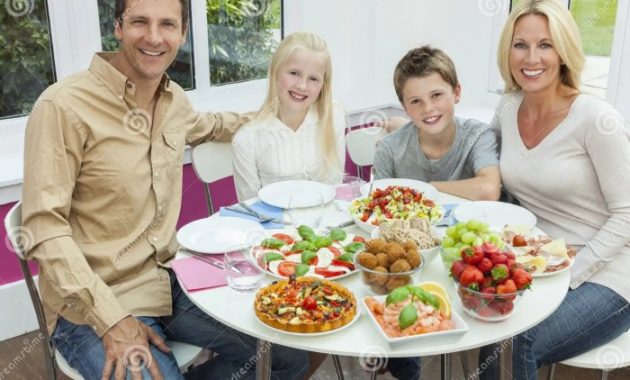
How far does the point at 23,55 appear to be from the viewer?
2635mm

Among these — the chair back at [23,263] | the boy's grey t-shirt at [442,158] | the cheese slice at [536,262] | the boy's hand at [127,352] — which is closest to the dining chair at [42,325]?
the chair back at [23,263]

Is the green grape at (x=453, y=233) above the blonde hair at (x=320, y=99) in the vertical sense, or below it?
below

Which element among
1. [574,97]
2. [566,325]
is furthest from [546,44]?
[566,325]

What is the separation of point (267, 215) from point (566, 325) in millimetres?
840

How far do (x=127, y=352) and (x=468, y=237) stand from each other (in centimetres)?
82

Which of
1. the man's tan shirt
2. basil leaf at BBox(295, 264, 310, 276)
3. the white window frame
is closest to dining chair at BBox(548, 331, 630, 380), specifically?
basil leaf at BBox(295, 264, 310, 276)

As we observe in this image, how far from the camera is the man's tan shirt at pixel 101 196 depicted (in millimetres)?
1553

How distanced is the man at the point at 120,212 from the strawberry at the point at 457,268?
1.99 feet

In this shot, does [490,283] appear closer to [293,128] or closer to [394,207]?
[394,207]

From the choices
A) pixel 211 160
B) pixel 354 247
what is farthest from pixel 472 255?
pixel 211 160

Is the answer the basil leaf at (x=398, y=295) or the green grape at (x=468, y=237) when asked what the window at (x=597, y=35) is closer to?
the green grape at (x=468, y=237)

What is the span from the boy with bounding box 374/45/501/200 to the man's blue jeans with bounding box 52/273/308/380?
734 millimetres

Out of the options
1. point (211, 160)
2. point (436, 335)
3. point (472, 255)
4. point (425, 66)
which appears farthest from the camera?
point (211, 160)

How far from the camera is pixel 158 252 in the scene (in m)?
1.80
